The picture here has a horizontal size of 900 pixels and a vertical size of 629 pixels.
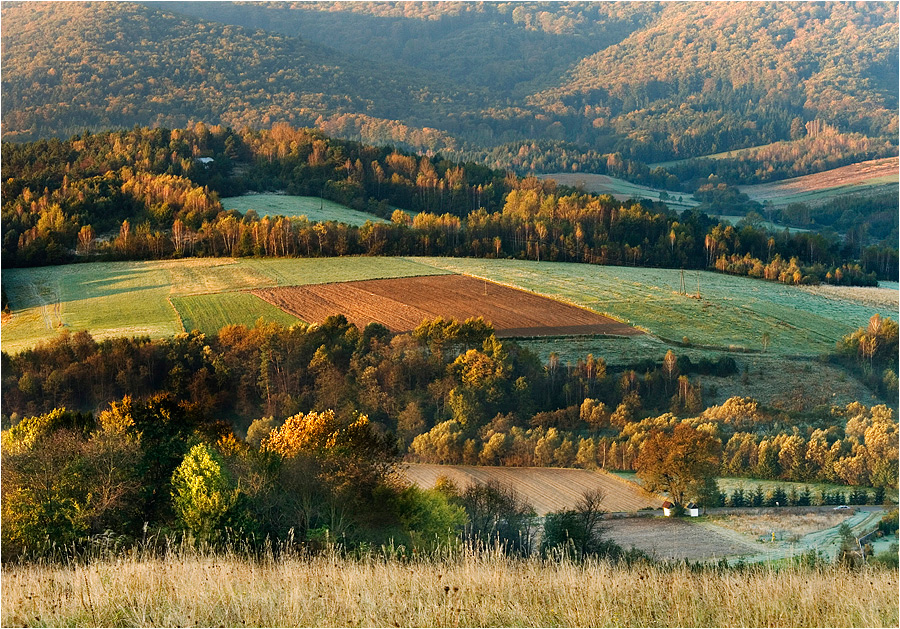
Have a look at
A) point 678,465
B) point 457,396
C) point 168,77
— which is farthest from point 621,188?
point 678,465

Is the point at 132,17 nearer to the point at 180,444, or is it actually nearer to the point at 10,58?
the point at 10,58

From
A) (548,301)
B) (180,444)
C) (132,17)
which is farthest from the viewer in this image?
(132,17)

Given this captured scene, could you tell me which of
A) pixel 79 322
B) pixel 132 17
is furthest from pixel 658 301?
pixel 132 17

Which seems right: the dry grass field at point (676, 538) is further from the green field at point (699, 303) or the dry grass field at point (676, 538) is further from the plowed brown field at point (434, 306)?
the green field at point (699, 303)

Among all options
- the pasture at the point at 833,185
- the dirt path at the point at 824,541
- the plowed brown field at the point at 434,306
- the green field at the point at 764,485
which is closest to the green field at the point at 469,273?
the plowed brown field at the point at 434,306

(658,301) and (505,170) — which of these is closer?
(658,301)

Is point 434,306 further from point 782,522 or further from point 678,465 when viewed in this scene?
point 782,522
